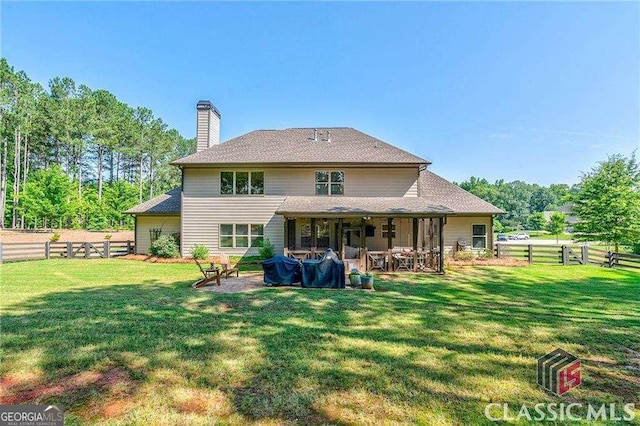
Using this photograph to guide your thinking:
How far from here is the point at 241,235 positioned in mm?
15797

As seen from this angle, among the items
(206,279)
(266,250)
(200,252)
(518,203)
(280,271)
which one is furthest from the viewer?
(518,203)

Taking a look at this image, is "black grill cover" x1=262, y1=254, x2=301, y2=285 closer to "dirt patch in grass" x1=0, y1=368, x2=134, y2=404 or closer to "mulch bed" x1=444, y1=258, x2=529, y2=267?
"dirt patch in grass" x1=0, y1=368, x2=134, y2=404

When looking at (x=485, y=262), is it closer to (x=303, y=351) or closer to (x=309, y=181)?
(x=309, y=181)

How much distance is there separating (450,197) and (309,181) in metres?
9.02

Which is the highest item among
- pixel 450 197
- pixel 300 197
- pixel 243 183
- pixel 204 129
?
pixel 204 129

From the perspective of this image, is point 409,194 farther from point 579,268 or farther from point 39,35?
point 39,35

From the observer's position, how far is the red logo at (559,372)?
373 cm

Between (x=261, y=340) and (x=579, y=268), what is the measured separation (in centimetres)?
1632

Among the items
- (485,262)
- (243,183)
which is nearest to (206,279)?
(243,183)

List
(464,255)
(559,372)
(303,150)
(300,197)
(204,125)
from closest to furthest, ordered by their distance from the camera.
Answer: (559,372), (464,255), (300,197), (303,150), (204,125)

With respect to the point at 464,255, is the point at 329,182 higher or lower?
higher

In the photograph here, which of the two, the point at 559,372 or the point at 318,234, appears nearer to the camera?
the point at 559,372

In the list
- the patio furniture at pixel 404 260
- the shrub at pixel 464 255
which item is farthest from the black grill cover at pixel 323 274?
the shrub at pixel 464 255

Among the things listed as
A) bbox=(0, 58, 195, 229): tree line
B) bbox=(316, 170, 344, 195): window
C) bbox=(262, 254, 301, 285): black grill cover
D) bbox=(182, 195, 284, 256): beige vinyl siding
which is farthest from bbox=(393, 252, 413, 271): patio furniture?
bbox=(0, 58, 195, 229): tree line
